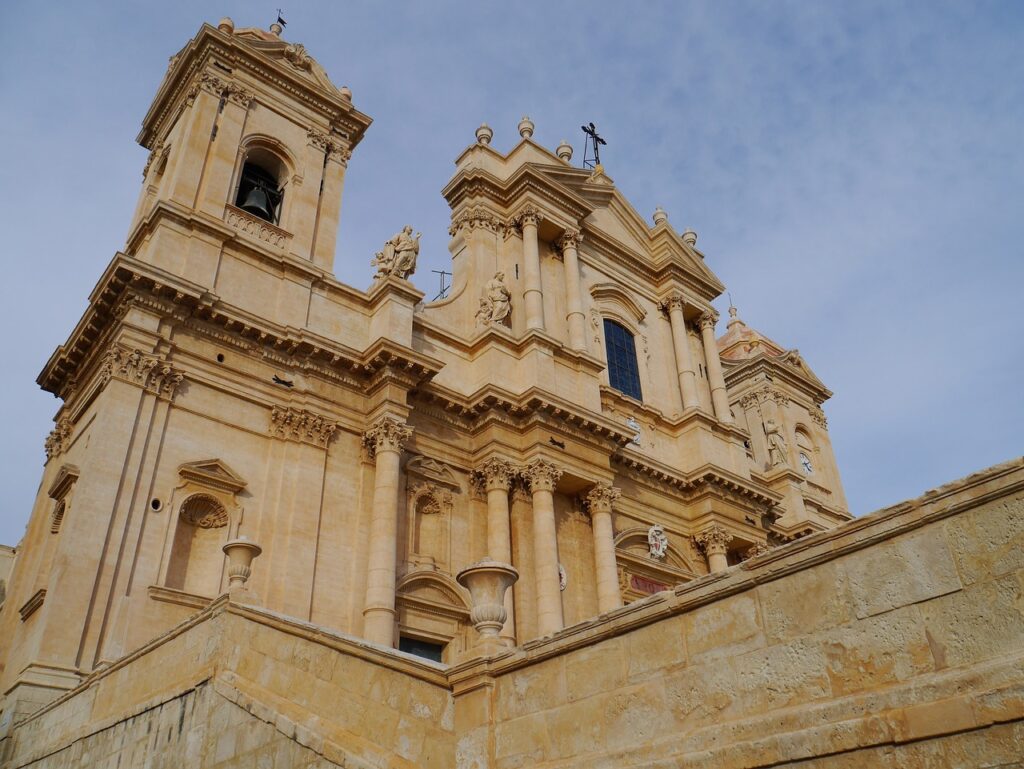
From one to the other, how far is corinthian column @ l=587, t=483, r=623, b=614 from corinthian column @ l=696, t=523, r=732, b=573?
11.4 ft

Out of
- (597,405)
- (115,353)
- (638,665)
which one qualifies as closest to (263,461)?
(115,353)

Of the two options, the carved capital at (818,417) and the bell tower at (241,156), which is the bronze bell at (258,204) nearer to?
the bell tower at (241,156)

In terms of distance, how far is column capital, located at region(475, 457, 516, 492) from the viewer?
60.9 feet

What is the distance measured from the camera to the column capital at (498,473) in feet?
60.9

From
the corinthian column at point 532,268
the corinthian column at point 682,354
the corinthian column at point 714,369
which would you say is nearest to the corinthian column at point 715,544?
the corinthian column at point 682,354

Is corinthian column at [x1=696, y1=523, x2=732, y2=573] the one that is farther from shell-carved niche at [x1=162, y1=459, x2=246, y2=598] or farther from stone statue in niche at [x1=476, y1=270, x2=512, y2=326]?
shell-carved niche at [x1=162, y1=459, x2=246, y2=598]

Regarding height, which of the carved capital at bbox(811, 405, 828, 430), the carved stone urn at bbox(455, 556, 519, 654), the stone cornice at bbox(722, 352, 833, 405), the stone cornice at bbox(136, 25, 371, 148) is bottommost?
the carved stone urn at bbox(455, 556, 519, 654)

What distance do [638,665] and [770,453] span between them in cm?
2805

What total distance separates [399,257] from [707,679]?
1502 cm

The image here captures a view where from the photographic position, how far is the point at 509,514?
18797mm

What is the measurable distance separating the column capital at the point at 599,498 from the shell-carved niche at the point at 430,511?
3.16 meters

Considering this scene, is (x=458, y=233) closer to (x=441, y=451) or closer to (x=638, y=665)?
(x=441, y=451)

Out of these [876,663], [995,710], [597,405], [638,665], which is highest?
[597,405]

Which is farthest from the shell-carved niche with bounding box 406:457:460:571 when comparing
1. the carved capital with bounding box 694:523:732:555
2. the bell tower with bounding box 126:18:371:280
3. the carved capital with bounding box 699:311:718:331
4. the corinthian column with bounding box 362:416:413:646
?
the carved capital with bounding box 699:311:718:331
